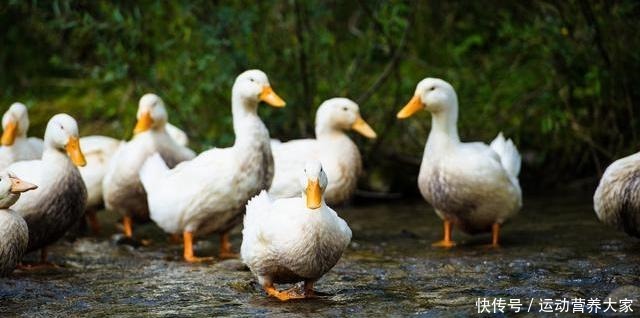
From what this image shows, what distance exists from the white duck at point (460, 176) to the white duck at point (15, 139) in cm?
302

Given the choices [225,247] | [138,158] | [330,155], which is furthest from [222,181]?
[330,155]

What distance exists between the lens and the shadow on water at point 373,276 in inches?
214

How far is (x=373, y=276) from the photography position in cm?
639

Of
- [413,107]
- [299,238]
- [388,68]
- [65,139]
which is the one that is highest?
[388,68]

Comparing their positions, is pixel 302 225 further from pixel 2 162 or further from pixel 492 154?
pixel 2 162

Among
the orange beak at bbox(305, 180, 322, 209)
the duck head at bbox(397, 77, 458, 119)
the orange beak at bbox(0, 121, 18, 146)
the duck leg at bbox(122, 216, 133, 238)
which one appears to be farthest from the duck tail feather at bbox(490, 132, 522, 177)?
the orange beak at bbox(0, 121, 18, 146)

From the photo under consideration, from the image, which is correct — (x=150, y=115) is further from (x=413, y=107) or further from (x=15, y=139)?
(x=413, y=107)

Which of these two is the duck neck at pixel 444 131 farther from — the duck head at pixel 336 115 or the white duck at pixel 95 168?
the white duck at pixel 95 168

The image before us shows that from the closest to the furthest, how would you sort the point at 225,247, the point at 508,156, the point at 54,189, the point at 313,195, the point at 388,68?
the point at 313,195, the point at 54,189, the point at 225,247, the point at 508,156, the point at 388,68

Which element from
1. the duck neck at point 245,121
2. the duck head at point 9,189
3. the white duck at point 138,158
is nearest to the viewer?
the duck head at point 9,189

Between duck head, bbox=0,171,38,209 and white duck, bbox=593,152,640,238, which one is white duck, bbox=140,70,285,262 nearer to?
duck head, bbox=0,171,38,209

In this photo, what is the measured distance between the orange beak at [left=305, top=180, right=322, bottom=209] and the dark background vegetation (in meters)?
4.10

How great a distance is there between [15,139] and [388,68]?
141 inches

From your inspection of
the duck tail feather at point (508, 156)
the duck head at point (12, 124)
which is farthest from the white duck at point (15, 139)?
the duck tail feather at point (508, 156)
